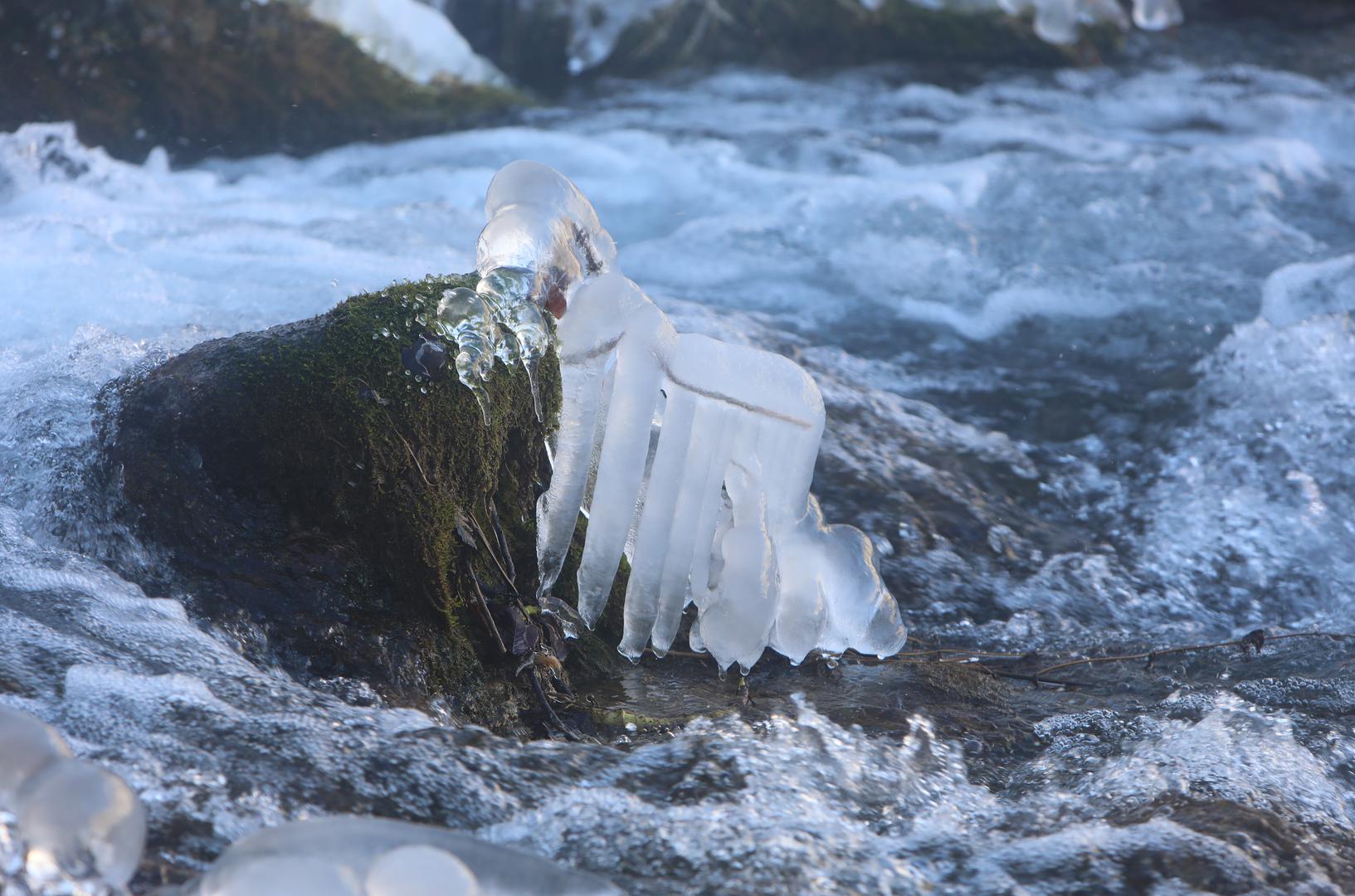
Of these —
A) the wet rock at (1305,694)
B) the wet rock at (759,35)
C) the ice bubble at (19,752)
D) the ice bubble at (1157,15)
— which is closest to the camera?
the ice bubble at (19,752)

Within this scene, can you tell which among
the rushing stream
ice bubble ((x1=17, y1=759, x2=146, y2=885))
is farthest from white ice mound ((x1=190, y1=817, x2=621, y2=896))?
the rushing stream

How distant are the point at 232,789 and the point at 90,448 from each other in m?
1.37

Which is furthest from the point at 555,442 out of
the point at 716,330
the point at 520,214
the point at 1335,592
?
the point at 1335,592

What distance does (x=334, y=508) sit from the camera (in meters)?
2.88

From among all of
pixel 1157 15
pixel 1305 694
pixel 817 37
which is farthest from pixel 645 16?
pixel 1305 694

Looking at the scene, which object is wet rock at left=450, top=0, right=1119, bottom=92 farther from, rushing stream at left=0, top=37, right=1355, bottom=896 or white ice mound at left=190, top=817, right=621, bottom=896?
white ice mound at left=190, top=817, right=621, bottom=896

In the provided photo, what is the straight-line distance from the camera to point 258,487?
113 inches

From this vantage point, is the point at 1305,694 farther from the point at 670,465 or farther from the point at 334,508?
the point at 334,508

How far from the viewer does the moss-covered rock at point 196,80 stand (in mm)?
8500

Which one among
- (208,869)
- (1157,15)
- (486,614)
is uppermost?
(1157,15)

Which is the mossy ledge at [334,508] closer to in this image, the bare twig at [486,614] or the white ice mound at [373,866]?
the bare twig at [486,614]

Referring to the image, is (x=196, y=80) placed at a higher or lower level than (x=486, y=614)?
higher

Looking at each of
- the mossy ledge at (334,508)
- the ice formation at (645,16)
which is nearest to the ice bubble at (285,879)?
the mossy ledge at (334,508)

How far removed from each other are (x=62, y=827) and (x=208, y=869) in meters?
0.23
